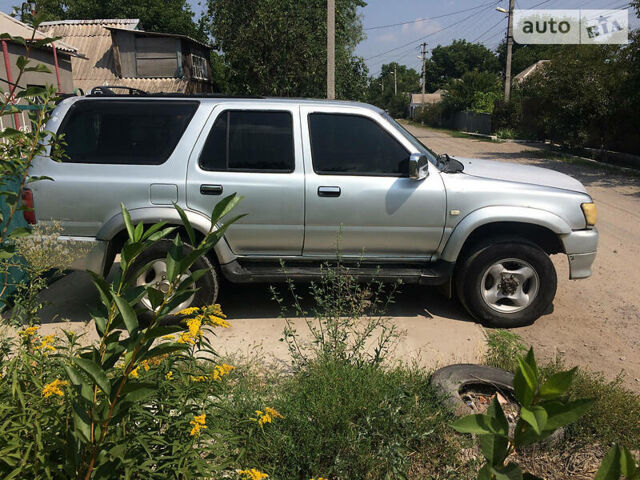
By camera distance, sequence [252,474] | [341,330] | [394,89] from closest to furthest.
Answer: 1. [252,474]
2. [341,330]
3. [394,89]

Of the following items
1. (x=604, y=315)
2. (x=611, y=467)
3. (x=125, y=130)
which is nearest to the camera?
(x=611, y=467)

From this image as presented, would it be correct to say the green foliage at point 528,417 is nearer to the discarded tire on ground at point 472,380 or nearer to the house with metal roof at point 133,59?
the discarded tire on ground at point 472,380

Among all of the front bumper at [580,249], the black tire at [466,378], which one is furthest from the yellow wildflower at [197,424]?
the front bumper at [580,249]

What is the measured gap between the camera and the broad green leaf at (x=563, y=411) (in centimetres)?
107

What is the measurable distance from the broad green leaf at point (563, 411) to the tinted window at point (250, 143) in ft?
13.6

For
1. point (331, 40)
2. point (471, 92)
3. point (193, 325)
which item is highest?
point (471, 92)

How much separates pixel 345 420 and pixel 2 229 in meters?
1.86

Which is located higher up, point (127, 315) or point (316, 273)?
point (127, 315)

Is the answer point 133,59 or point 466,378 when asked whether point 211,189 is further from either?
point 133,59

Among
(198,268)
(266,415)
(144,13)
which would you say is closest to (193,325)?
(266,415)

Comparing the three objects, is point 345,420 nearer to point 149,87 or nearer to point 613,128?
point 613,128

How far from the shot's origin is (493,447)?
113cm

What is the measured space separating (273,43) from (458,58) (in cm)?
8632

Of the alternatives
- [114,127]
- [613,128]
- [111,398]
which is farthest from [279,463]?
[613,128]
